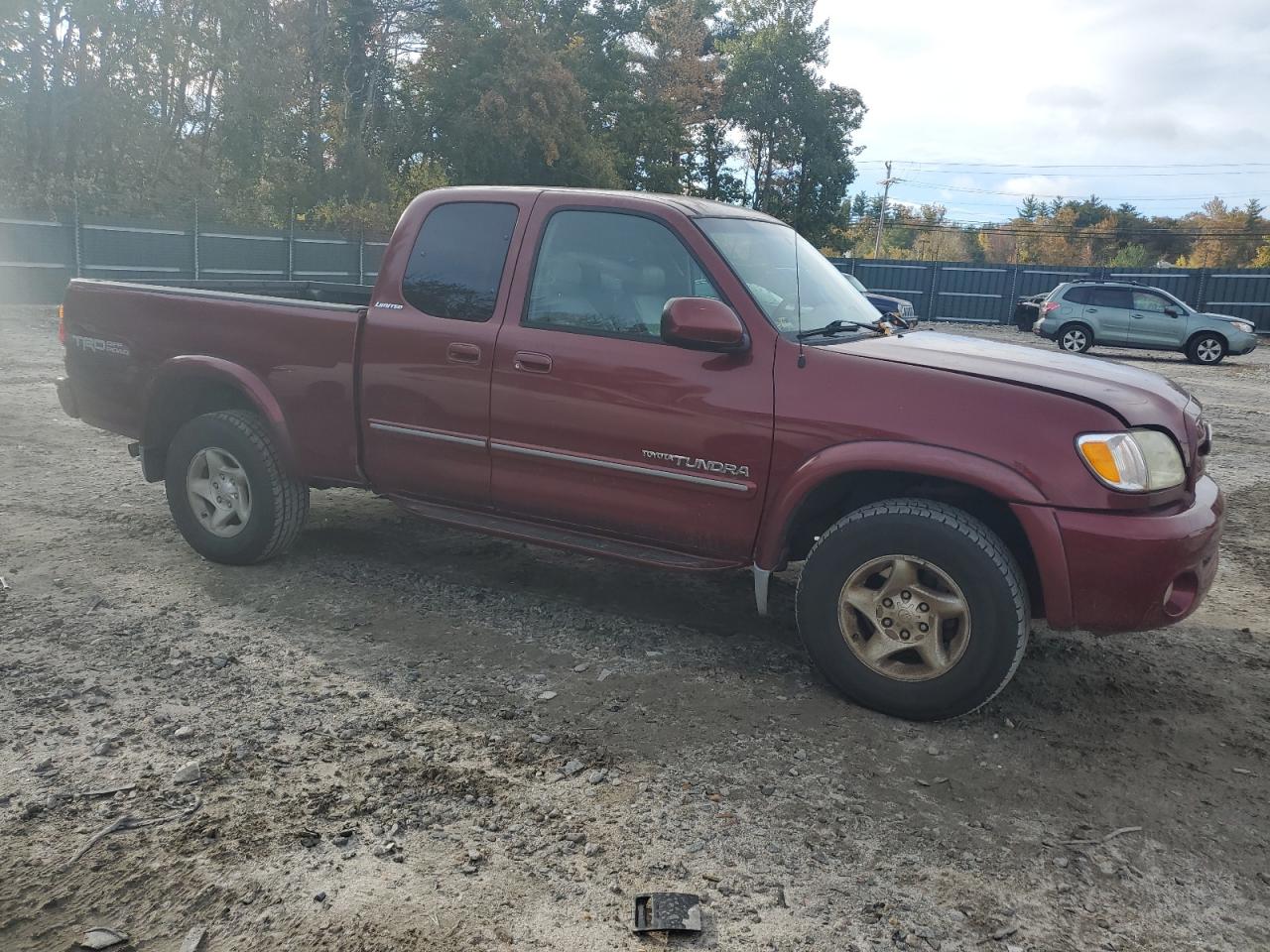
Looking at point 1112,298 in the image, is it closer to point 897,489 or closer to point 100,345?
point 897,489

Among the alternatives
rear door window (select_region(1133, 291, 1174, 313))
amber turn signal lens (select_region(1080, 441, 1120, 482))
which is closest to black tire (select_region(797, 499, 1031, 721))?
amber turn signal lens (select_region(1080, 441, 1120, 482))

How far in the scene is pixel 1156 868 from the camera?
290 cm

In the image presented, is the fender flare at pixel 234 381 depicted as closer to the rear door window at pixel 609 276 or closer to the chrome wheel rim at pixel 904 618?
the rear door window at pixel 609 276

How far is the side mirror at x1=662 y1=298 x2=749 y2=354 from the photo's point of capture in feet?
12.6

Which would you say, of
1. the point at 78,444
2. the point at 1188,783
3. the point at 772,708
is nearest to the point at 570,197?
the point at 772,708

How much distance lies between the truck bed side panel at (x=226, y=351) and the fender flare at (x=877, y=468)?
2.15 metres

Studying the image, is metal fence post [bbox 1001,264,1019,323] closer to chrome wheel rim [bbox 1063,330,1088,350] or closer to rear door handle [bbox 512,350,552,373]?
chrome wheel rim [bbox 1063,330,1088,350]

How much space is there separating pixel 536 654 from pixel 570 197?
2.03m

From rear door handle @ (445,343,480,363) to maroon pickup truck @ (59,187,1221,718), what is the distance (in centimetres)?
2

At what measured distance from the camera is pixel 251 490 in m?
5.06

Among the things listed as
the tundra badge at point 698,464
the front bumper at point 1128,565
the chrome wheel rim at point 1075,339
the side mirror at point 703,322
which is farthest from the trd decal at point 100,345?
the chrome wheel rim at point 1075,339

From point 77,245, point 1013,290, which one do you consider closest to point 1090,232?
point 1013,290

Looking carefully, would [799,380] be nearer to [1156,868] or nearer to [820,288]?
[820,288]

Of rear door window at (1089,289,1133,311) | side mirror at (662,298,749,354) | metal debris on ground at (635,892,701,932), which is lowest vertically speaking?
metal debris on ground at (635,892,701,932)
